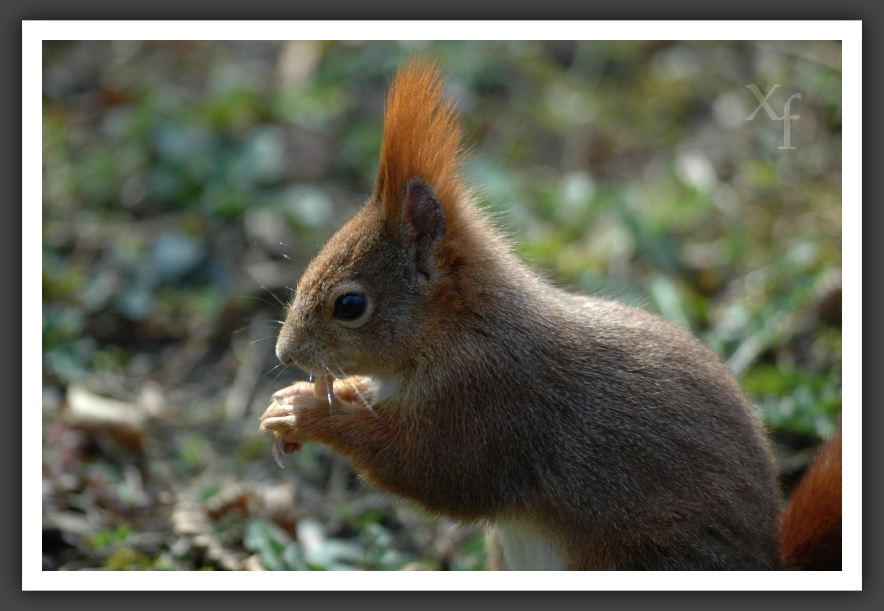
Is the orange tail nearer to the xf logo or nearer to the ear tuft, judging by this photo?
the ear tuft

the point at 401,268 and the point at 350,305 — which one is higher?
the point at 401,268

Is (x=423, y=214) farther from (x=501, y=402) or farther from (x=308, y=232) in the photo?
(x=308, y=232)

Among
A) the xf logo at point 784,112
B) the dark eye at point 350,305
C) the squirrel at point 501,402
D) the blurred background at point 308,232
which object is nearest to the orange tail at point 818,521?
the squirrel at point 501,402

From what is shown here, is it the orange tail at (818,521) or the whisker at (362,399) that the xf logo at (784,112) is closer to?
the orange tail at (818,521)

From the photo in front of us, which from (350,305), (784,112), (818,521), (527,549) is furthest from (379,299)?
(784,112)

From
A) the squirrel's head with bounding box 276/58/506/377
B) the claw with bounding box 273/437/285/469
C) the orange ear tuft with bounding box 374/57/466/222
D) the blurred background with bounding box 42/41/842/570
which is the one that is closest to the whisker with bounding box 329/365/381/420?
the squirrel's head with bounding box 276/58/506/377

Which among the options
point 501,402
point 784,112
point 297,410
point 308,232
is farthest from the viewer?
point 784,112
